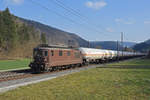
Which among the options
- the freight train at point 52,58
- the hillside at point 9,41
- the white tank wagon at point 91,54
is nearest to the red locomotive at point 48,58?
the freight train at point 52,58

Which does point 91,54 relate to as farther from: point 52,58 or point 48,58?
point 48,58

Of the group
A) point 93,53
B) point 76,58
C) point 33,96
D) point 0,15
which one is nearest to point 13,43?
point 0,15

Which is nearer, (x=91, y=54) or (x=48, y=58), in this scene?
(x=48, y=58)

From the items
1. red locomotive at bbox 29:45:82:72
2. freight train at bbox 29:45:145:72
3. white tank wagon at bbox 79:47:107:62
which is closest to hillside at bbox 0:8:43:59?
white tank wagon at bbox 79:47:107:62

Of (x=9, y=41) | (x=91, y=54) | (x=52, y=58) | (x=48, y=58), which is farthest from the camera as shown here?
(x=9, y=41)

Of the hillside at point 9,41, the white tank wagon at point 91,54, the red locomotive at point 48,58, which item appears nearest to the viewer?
the red locomotive at point 48,58

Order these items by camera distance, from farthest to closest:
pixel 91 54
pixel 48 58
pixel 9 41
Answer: pixel 9 41, pixel 91 54, pixel 48 58

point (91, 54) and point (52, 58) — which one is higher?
point (91, 54)

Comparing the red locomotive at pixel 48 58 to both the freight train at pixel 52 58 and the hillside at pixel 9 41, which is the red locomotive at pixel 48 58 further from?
the hillside at pixel 9 41

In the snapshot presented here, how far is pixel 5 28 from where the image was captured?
65.8 metres

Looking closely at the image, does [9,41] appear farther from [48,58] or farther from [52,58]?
[48,58]

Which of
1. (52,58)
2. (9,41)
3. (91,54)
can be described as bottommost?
(52,58)

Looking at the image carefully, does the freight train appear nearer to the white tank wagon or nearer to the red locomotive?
the red locomotive

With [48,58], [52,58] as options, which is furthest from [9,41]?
[48,58]
